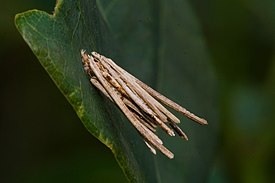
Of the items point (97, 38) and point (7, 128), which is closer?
point (97, 38)

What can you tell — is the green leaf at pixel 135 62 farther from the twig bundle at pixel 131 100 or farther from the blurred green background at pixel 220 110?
the blurred green background at pixel 220 110

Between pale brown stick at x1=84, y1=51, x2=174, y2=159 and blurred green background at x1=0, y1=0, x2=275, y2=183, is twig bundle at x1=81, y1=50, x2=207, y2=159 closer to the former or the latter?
pale brown stick at x1=84, y1=51, x2=174, y2=159


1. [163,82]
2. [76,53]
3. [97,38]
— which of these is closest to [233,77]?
[163,82]

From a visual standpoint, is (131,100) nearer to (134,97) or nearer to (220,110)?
(134,97)

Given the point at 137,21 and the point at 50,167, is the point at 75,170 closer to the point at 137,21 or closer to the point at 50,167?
the point at 50,167

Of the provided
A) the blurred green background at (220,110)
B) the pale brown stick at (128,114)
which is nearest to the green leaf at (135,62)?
the pale brown stick at (128,114)
